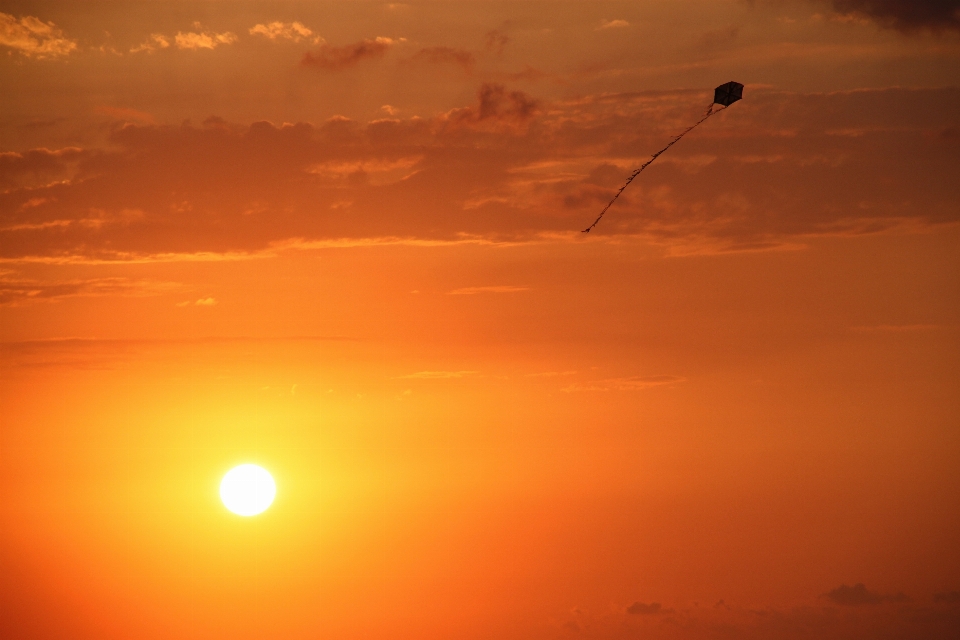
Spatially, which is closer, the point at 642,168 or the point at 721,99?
the point at 721,99

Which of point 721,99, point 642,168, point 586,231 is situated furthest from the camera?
point 642,168

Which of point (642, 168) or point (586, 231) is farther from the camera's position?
point (642, 168)

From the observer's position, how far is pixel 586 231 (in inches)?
4865

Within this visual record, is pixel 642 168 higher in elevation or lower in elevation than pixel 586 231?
higher

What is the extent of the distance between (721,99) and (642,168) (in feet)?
62.9

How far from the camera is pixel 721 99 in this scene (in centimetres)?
11581

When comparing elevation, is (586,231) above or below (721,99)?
below

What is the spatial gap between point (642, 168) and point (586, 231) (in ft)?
50.8

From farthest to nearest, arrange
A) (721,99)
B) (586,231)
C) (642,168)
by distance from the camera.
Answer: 1. (642,168)
2. (586,231)
3. (721,99)

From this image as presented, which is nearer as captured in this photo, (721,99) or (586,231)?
(721,99)

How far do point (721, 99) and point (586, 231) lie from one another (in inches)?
845
